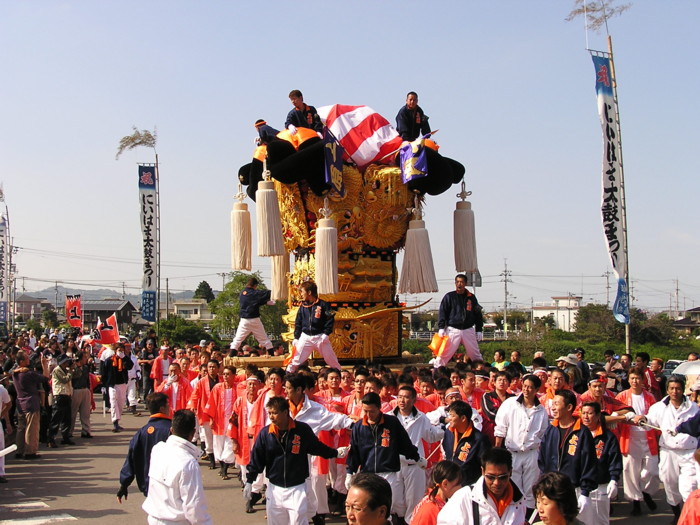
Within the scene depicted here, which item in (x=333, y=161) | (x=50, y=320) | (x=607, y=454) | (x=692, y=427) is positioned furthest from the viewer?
(x=50, y=320)

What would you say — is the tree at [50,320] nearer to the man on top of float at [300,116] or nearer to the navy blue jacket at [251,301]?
the navy blue jacket at [251,301]

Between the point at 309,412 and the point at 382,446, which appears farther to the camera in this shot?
the point at 309,412

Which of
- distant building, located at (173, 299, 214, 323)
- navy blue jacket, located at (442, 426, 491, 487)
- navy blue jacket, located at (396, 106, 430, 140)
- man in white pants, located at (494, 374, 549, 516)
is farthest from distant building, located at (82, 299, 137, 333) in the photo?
navy blue jacket, located at (442, 426, 491, 487)

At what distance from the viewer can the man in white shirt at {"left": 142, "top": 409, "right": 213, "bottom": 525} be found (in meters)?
4.91

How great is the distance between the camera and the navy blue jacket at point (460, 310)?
11539 millimetres

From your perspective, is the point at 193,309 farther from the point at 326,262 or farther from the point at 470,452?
the point at 470,452

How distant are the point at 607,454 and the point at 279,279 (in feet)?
25.4

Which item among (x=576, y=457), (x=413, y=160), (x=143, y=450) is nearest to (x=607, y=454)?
(x=576, y=457)

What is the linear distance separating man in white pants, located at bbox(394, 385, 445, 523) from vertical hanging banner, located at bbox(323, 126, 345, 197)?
537 centimetres

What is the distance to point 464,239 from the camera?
1280 centimetres

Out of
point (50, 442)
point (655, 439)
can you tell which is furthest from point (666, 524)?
point (50, 442)

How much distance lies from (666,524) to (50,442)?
8623mm

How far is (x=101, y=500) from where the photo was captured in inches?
337

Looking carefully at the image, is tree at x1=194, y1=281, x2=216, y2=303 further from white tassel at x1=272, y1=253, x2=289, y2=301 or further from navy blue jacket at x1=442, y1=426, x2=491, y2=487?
navy blue jacket at x1=442, y1=426, x2=491, y2=487
